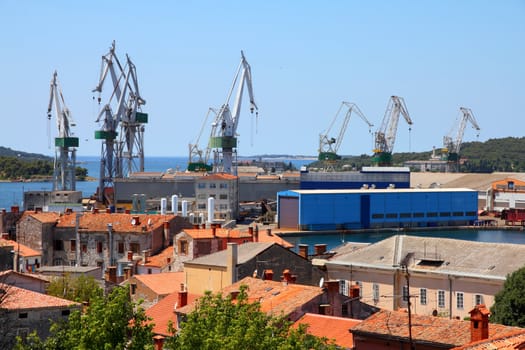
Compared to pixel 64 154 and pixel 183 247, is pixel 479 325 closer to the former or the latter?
pixel 183 247

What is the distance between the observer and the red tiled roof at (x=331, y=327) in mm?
9812

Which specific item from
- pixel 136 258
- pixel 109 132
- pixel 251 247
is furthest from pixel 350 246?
pixel 109 132

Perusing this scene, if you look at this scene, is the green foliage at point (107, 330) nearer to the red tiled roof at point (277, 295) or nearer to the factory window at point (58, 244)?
the red tiled roof at point (277, 295)

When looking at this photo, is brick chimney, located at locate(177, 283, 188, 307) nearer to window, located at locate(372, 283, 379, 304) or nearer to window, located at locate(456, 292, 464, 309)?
window, located at locate(372, 283, 379, 304)

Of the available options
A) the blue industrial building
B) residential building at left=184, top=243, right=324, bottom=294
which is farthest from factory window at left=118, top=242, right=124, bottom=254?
the blue industrial building

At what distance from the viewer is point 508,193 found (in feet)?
188

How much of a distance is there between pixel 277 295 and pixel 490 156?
4134 inches

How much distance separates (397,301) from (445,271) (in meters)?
0.77

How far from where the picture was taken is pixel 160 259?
19219mm

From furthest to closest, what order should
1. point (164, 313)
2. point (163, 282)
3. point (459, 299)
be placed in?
point (163, 282) → point (459, 299) → point (164, 313)

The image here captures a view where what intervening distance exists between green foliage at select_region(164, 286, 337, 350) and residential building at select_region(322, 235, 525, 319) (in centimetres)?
532

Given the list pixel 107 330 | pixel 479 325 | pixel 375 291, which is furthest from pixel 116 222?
pixel 479 325

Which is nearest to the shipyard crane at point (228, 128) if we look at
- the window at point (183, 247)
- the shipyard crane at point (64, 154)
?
the shipyard crane at point (64, 154)

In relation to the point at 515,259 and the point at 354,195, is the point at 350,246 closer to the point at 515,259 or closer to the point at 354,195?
the point at 515,259
